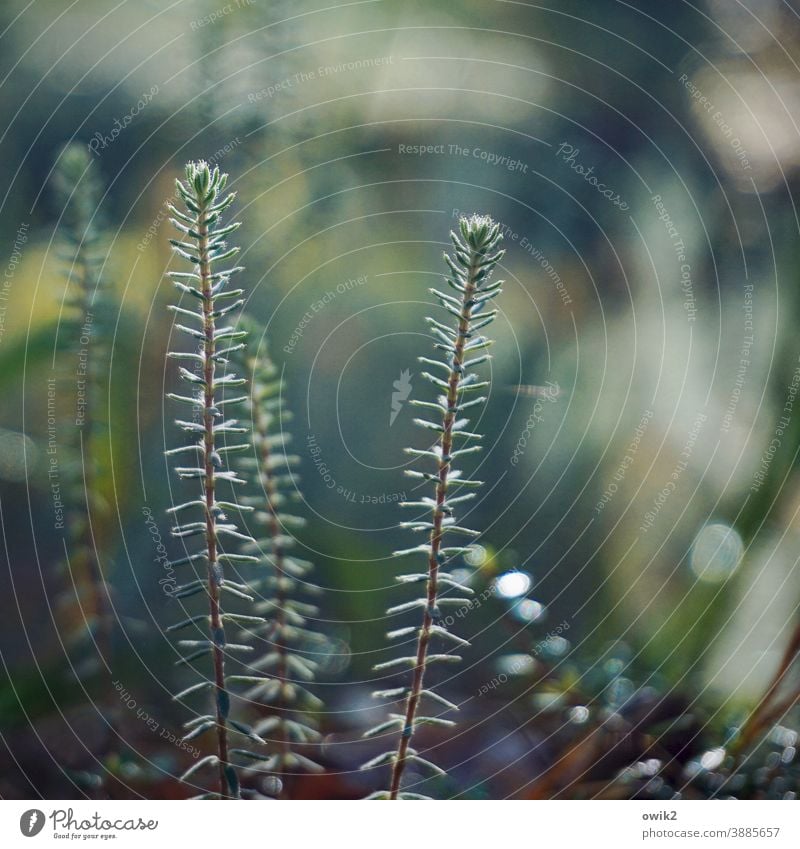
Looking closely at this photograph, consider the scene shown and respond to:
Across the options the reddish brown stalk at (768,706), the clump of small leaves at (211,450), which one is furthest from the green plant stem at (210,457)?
the reddish brown stalk at (768,706)

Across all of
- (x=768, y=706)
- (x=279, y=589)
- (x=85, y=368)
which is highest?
(x=85, y=368)

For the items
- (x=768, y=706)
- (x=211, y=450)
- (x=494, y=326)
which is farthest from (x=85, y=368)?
(x=768, y=706)

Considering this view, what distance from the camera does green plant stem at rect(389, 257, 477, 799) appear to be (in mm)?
417

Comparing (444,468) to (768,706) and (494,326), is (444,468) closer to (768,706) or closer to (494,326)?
(494,326)

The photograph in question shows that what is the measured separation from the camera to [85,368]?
1.71 feet

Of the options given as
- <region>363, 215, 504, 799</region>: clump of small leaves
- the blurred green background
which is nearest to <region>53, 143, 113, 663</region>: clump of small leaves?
the blurred green background

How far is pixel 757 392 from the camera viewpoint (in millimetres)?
577

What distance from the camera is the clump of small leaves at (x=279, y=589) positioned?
50 cm

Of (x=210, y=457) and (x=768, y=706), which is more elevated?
(x=210, y=457)

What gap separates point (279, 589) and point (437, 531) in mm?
122

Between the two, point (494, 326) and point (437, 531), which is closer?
point (437, 531)

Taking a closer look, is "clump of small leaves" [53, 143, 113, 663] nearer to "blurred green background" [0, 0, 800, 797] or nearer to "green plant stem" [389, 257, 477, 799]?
"blurred green background" [0, 0, 800, 797]

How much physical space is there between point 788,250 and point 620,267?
0.12 metres
